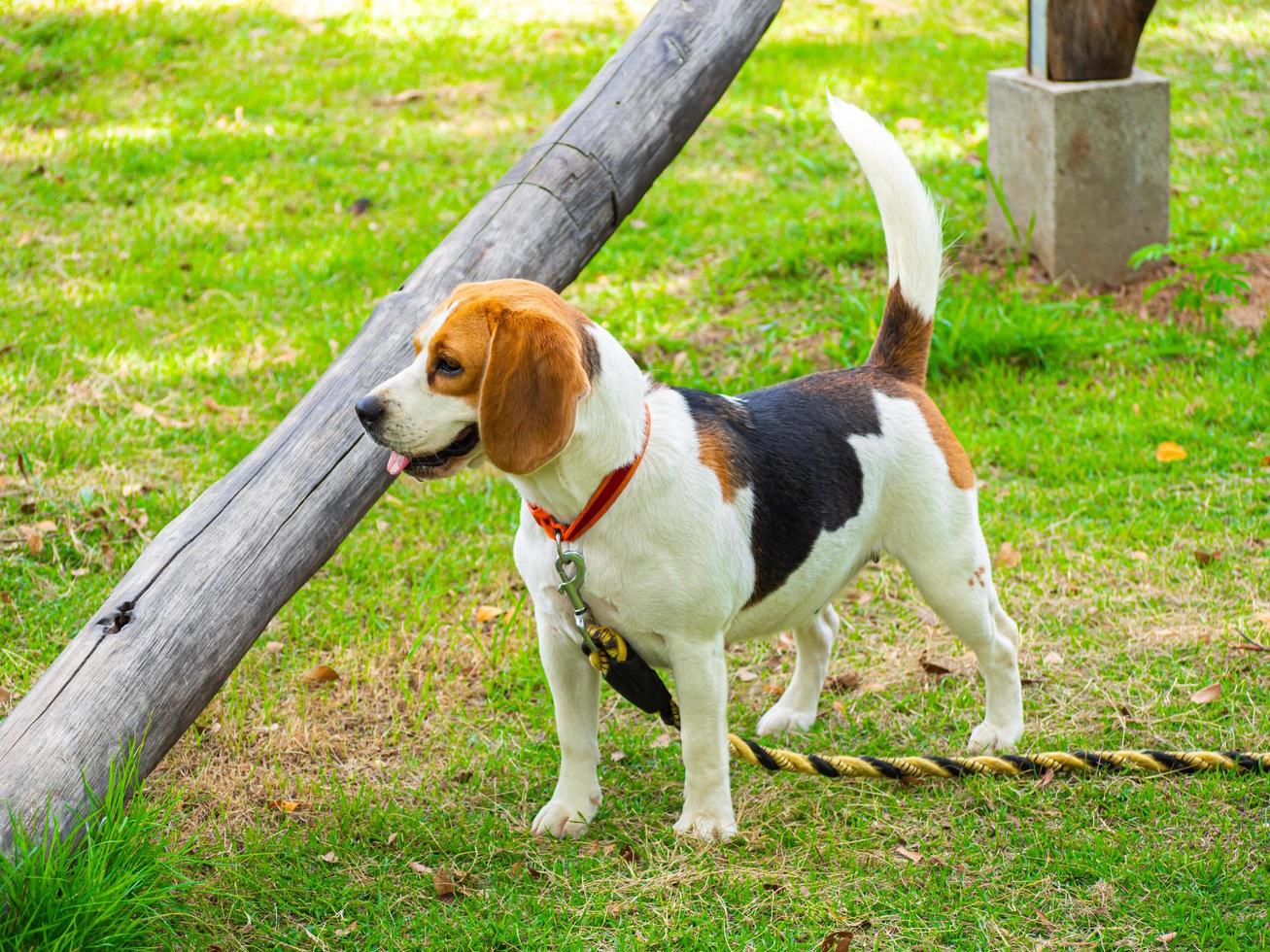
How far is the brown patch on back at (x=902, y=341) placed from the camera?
369cm

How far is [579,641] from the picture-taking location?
3289mm

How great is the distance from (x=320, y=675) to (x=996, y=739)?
2211 millimetres

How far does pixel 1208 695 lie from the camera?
12.9 feet

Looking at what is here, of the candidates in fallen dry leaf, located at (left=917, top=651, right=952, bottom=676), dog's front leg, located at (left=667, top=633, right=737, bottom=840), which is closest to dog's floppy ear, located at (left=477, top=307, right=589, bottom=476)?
dog's front leg, located at (left=667, top=633, right=737, bottom=840)

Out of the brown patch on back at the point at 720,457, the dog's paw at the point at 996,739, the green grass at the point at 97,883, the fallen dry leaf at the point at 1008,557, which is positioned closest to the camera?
the green grass at the point at 97,883

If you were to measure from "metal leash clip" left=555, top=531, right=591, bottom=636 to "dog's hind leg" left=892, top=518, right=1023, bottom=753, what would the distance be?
999 mm

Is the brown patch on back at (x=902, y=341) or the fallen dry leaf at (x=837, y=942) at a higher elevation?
the brown patch on back at (x=902, y=341)

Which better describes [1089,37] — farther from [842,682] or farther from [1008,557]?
[842,682]

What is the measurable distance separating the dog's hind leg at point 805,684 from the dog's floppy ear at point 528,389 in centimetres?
144

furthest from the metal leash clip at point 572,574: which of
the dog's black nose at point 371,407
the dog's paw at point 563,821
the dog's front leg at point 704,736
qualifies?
the dog's paw at point 563,821

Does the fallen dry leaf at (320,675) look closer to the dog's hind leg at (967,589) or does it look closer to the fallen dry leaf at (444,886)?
the fallen dry leaf at (444,886)

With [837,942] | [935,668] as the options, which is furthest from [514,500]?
[837,942]

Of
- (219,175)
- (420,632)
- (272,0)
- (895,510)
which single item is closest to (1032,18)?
(895,510)

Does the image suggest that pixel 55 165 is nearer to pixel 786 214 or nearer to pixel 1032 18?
pixel 786 214
